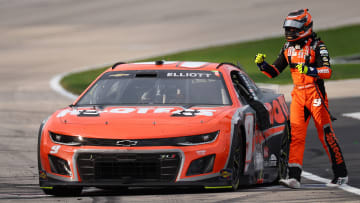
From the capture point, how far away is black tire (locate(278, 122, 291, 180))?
32.3ft

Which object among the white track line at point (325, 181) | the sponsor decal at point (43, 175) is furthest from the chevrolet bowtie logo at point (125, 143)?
the white track line at point (325, 181)

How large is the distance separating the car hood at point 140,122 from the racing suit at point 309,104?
4.80 feet

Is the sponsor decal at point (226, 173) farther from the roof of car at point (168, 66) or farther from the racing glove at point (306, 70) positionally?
the racing glove at point (306, 70)

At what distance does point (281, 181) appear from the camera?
9.55 metres

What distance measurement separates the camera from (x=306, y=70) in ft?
30.8

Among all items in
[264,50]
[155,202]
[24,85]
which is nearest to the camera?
[155,202]

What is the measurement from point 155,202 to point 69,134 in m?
0.94

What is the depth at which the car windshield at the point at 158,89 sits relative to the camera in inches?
349

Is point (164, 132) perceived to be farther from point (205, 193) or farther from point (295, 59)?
point (295, 59)

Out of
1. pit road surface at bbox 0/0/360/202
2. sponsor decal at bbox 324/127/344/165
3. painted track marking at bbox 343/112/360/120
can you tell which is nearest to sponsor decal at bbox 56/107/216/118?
pit road surface at bbox 0/0/360/202

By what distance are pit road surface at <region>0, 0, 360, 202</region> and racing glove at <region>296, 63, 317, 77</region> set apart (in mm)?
1132

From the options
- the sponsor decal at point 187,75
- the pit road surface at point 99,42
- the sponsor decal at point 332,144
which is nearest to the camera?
the pit road surface at point 99,42

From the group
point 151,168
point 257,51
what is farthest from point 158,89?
point 257,51

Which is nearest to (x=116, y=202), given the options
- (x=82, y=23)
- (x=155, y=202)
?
(x=155, y=202)
